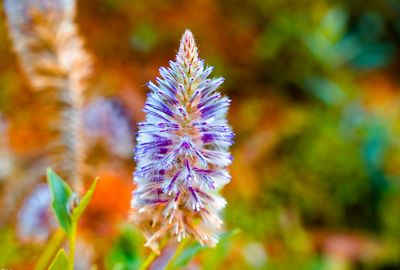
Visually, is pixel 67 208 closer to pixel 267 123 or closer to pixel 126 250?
pixel 126 250

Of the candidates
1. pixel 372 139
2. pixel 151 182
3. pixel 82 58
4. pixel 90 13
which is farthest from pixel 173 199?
pixel 90 13

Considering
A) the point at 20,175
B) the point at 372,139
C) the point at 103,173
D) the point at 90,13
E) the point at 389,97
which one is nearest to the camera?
the point at 20,175

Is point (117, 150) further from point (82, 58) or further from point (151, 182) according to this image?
point (151, 182)

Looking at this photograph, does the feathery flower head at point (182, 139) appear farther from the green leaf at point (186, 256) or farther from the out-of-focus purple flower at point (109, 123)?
the out-of-focus purple flower at point (109, 123)

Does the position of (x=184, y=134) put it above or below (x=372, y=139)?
below

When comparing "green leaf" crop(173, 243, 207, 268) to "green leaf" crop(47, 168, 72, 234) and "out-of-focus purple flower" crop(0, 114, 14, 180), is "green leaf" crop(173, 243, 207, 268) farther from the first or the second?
"out-of-focus purple flower" crop(0, 114, 14, 180)

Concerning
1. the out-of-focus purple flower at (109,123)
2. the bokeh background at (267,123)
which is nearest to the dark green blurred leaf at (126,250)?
the bokeh background at (267,123)
